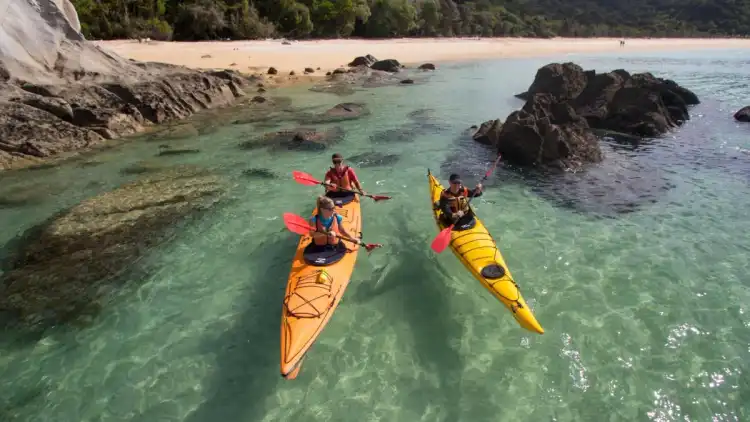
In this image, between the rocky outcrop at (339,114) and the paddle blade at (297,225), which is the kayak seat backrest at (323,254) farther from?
the rocky outcrop at (339,114)

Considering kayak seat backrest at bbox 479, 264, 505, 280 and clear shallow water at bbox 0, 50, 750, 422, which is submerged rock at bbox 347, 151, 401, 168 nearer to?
clear shallow water at bbox 0, 50, 750, 422

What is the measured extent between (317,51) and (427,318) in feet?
136

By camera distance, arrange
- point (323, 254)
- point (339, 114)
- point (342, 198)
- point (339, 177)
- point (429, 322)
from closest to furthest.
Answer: point (429, 322), point (323, 254), point (342, 198), point (339, 177), point (339, 114)


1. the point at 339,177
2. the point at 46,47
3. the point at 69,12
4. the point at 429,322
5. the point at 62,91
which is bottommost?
the point at 429,322

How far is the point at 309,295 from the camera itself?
6.73 metres

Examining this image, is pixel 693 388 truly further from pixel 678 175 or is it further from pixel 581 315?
pixel 678 175

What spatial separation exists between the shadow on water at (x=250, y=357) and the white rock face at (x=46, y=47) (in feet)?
51.2

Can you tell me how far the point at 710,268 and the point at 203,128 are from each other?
61.1 feet

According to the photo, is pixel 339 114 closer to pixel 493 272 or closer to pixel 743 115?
pixel 493 272

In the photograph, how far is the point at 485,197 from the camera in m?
12.2

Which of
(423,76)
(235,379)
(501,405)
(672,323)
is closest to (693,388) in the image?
(672,323)

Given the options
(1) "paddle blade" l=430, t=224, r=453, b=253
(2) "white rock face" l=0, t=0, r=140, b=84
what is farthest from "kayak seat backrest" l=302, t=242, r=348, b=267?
(2) "white rock face" l=0, t=0, r=140, b=84

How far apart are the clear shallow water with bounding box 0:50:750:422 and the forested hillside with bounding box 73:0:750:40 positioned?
34.9 meters

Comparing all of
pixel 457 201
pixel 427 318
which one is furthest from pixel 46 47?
pixel 427 318
